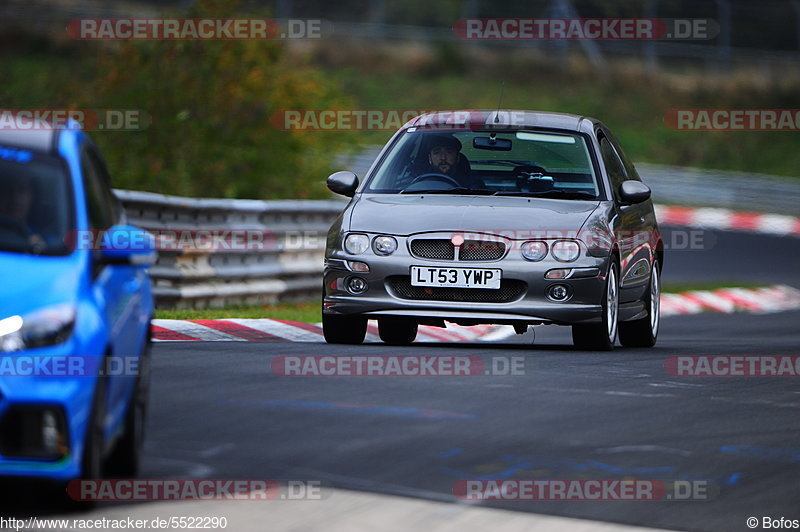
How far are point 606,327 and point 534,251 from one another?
35.5 inches

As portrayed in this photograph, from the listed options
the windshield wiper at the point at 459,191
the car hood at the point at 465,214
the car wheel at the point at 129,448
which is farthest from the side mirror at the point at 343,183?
the car wheel at the point at 129,448

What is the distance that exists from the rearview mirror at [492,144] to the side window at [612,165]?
2.49 ft

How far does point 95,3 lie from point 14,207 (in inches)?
1918

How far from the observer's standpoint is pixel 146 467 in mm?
6562

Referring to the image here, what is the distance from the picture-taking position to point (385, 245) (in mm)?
11281

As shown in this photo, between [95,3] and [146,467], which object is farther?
[95,3]

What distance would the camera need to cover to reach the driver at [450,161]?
12.1 meters

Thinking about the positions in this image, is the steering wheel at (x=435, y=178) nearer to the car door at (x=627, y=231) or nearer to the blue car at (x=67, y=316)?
the car door at (x=627, y=231)

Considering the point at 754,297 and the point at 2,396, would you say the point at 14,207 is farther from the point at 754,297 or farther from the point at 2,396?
the point at 754,297

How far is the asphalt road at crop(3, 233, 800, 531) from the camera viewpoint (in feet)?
21.6

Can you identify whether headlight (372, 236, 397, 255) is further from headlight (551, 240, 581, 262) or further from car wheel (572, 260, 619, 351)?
car wheel (572, 260, 619, 351)

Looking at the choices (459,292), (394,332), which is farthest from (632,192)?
(394,332)

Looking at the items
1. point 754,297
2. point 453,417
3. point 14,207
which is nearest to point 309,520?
point 14,207

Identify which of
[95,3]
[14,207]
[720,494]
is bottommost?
[720,494]
